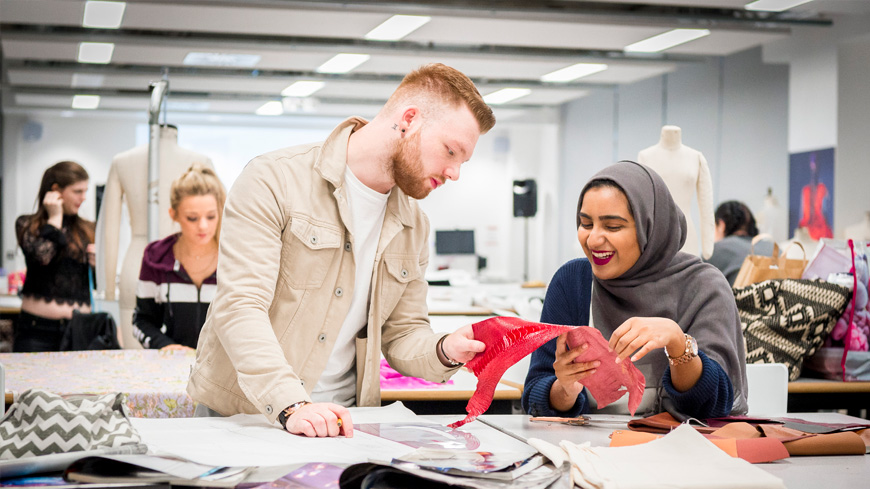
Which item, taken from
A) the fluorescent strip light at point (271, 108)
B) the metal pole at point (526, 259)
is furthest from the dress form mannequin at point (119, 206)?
the metal pole at point (526, 259)

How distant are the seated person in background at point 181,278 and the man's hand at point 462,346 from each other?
1.95 metres

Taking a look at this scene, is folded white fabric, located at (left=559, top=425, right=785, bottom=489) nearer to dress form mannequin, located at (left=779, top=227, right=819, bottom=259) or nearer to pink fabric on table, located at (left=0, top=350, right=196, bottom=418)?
pink fabric on table, located at (left=0, top=350, right=196, bottom=418)

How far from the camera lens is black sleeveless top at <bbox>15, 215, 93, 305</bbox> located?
483cm

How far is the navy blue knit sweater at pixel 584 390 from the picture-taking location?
2.01 meters

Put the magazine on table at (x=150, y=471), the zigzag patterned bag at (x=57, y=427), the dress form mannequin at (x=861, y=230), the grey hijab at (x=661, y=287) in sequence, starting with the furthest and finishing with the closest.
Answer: the dress form mannequin at (x=861, y=230)
the grey hijab at (x=661, y=287)
the zigzag patterned bag at (x=57, y=427)
the magazine on table at (x=150, y=471)

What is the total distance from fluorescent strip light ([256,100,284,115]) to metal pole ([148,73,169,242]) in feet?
27.2

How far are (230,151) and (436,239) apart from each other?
4204mm

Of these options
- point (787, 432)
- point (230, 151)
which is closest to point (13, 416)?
point (787, 432)

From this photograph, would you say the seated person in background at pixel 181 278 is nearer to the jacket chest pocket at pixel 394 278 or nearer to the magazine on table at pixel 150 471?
the jacket chest pocket at pixel 394 278

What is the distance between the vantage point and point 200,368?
1966 mm

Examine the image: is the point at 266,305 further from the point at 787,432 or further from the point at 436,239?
the point at 436,239

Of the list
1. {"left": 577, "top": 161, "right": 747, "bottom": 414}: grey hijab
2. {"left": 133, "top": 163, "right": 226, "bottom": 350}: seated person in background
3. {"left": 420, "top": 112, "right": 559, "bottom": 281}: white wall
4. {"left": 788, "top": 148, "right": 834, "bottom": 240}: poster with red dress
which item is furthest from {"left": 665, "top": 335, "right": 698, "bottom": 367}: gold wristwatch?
{"left": 420, "top": 112, "right": 559, "bottom": 281}: white wall

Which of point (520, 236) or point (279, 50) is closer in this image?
point (279, 50)

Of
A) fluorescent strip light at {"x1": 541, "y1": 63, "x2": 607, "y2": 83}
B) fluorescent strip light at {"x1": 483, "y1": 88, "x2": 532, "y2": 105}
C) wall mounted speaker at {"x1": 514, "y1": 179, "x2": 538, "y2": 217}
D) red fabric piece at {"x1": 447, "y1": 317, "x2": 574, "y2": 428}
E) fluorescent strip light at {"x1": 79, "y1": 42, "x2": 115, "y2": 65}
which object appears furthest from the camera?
wall mounted speaker at {"x1": 514, "y1": 179, "x2": 538, "y2": 217}
